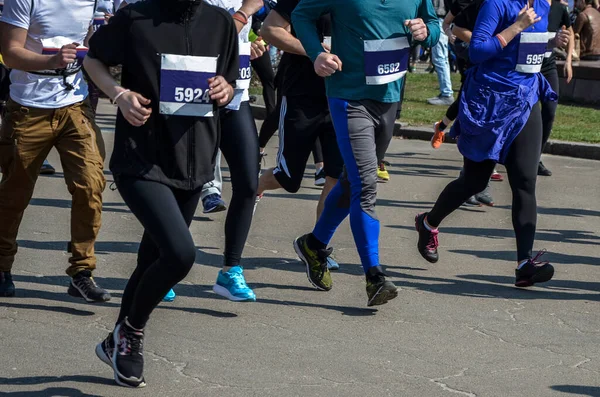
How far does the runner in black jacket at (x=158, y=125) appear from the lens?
461 centimetres

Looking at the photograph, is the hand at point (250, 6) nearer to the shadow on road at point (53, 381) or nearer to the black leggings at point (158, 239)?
the black leggings at point (158, 239)

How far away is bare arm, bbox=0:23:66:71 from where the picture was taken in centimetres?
573

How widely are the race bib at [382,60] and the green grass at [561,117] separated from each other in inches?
298

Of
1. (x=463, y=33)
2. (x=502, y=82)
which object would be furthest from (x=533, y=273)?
(x=463, y=33)

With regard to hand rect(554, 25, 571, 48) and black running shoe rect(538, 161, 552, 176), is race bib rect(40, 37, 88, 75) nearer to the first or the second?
hand rect(554, 25, 571, 48)

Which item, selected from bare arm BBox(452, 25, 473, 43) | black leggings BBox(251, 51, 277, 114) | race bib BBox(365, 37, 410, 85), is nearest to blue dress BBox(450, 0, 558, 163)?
race bib BBox(365, 37, 410, 85)

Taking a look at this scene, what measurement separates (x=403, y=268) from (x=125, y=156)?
115 inches

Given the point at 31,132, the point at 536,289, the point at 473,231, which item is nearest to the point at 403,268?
the point at 536,289

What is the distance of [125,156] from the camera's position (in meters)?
4.66

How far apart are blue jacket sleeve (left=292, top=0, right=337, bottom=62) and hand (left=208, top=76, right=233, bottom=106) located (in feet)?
4.59

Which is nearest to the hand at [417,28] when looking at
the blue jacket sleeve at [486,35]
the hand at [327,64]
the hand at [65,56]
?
the hand at [327,64]

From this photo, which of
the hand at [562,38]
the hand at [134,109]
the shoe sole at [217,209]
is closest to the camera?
the hand at [134,109]

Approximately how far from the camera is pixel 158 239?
15.1 feet

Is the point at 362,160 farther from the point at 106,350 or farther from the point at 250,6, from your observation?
the point at 106,350
